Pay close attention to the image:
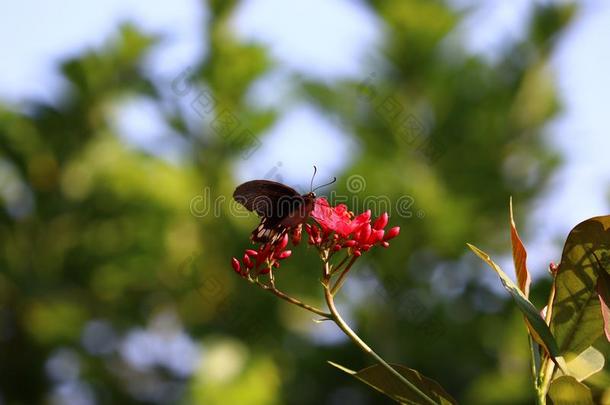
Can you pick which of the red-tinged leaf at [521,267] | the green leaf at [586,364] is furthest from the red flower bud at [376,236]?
the green leaf at [586,364]

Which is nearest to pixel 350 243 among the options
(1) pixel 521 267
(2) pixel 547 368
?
(1) pixel 521 267

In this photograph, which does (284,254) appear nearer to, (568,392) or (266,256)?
(266,256)

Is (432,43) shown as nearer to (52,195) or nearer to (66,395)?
(52,195)

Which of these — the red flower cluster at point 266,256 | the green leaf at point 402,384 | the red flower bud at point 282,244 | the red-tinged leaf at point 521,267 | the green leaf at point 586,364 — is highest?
the red-tinged leaf at point 521,267

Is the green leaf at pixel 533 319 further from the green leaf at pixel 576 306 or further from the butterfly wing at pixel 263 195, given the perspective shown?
the butterfly wing at pixel 263 195

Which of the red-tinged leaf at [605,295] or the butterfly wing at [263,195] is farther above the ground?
the red-tinged leaf at [605,295]

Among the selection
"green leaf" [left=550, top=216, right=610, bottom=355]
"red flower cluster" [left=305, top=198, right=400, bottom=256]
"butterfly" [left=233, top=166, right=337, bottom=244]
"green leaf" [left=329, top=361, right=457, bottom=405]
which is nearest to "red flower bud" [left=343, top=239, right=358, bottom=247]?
"red flower cluster" [left=305, top=198, right=400, bottom=256]

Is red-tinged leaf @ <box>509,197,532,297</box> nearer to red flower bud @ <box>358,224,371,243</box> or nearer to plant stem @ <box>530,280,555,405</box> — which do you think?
plant stem @ <box>530,280,555,405</box>

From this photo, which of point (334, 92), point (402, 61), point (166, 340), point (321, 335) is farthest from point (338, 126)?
point (166, 340)
